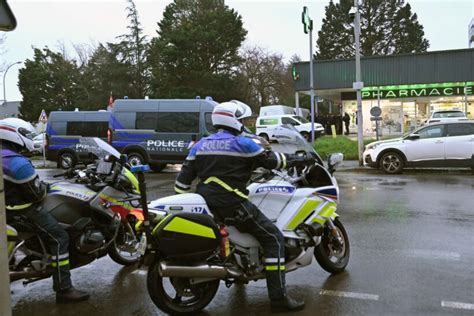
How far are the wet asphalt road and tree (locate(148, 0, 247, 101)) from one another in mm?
41489

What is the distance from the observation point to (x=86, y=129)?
22156 millimetres

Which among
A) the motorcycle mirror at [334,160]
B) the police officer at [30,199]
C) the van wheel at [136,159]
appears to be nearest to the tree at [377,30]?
the van wheel at [136,159]

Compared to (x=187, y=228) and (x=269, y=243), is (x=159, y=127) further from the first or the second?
(x=187, y=228)

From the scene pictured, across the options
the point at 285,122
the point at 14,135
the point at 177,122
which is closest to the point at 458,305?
the point at 14,135

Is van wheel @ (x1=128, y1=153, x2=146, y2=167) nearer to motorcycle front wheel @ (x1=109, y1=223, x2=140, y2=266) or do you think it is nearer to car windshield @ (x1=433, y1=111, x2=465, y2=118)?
motorcycle front wheel @ (x1=109, y1=223, x2=140, y2=266)

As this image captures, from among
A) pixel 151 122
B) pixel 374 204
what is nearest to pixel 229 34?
pixel 151 122

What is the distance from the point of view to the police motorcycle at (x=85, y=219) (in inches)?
183

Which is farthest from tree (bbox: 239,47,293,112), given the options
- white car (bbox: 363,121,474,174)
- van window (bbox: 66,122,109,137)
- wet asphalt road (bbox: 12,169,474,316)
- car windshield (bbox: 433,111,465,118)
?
wet asphalt road (bbox: 12,169,474,316)

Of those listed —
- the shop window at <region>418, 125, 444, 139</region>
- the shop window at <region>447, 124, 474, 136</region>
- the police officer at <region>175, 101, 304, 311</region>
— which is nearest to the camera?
the police officer at <region>175, 101, 304, 311</region>

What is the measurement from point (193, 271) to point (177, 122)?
1388cm

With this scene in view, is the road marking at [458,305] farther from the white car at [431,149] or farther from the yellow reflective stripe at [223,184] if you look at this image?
the white car at [431,149]

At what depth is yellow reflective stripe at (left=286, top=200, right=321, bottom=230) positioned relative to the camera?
15.3ft

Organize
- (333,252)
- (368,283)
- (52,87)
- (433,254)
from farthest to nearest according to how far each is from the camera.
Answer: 1. (52,87)
2. (433,254)
3. (333,252)
4. (368,283)

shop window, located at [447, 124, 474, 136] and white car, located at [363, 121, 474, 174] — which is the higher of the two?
shop window, located at [447, 124, 474, 136]
